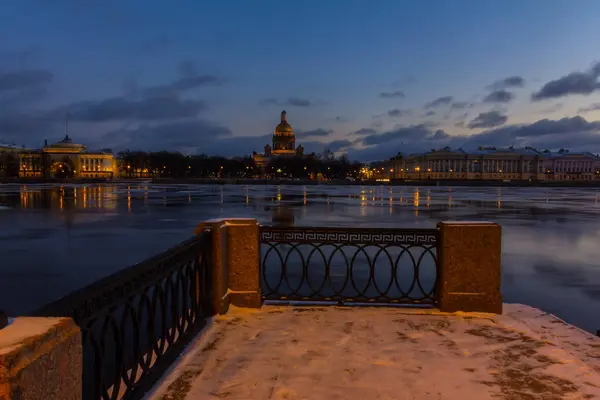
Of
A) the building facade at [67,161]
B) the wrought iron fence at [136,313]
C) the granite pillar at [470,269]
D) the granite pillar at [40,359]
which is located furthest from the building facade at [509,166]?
the granite pillar at [40,359]

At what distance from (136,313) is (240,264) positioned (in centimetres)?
274

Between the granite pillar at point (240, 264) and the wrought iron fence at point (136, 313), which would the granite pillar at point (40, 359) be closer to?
the wrought iron fence at point (136, 313)

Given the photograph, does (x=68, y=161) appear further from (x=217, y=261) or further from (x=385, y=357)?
(x=385, y=357)

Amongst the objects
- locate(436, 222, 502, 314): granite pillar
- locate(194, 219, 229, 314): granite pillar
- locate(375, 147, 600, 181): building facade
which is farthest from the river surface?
locate(375, 147, 600, 181): building facade

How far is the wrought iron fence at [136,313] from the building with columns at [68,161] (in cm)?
16940

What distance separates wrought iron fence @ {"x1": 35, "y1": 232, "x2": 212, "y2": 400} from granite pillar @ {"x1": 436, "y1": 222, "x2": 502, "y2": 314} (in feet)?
11.6

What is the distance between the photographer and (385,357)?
5.36 m

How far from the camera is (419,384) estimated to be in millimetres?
4703

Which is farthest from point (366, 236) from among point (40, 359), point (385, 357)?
point (40, 359)

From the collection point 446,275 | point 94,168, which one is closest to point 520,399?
point 446,275

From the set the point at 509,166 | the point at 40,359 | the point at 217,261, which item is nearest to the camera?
the point at 40,359

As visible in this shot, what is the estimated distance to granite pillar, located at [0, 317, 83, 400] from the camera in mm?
2098

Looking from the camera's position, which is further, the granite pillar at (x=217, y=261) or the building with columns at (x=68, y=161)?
the building with columns at (x=68, y=161)

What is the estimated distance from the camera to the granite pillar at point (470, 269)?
6.99 meters
